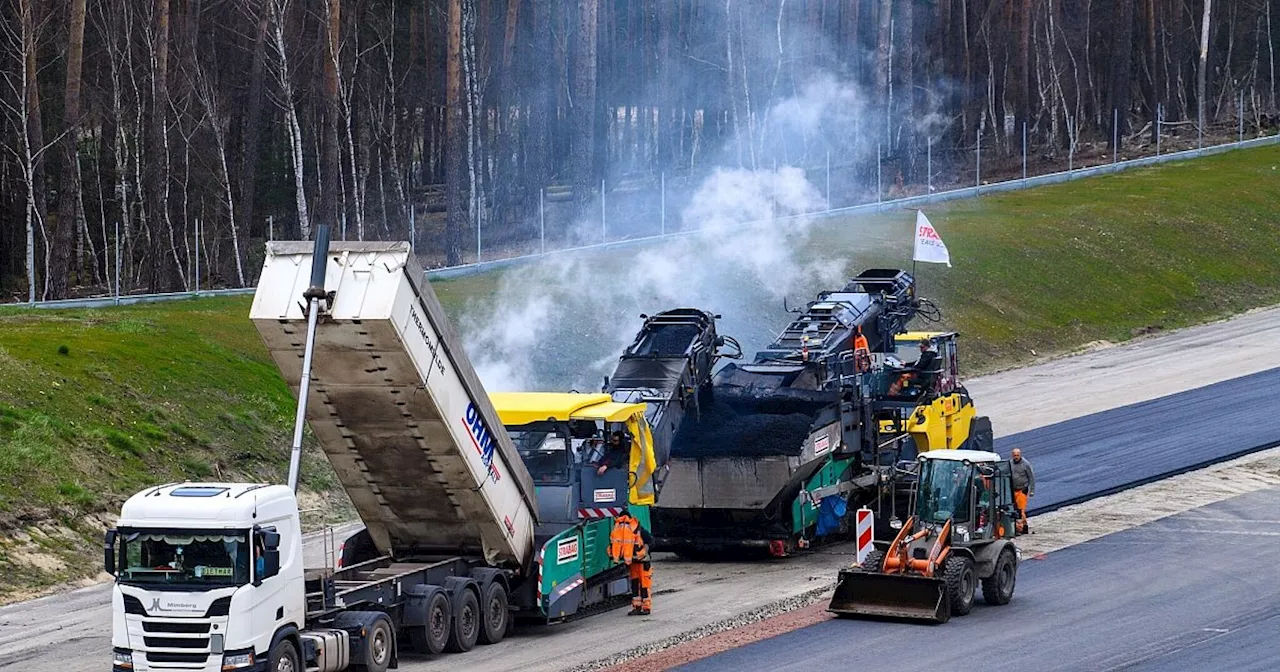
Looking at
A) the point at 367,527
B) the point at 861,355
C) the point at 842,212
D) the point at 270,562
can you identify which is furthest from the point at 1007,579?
the point at 842,212

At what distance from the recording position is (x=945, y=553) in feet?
66.1

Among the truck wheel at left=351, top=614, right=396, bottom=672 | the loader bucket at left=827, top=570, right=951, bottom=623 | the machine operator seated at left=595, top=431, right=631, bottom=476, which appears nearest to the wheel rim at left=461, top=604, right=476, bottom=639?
the truck wheel at left=351, top=614, right=396, bottom=672

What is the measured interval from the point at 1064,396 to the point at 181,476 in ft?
66.5

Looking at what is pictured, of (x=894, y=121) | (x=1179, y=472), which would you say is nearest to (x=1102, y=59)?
(x=894, y=121)

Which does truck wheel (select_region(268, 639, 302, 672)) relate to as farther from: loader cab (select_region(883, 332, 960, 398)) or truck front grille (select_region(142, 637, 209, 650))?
loader cab (select_region(883, 332, 960, 398))

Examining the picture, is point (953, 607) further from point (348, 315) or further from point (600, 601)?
point (348, 315)

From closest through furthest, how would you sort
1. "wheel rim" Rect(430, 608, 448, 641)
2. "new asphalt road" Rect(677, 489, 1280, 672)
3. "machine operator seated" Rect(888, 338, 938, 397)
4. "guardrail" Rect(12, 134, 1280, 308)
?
"new asphalt road" Rect(677, 489, 1280, 672)
"wheel rim" Rect(430, 608, 448, 641)
"machine operator seated" Rect(888, 338, 938, 397)
"guardrail" Rect(12, 134, 1280, 308)

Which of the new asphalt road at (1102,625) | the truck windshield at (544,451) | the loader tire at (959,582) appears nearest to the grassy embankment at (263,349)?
the truck windshield at (544,451)

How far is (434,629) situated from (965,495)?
6697mm

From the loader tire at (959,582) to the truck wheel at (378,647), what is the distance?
659 centimetres

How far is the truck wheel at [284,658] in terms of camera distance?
15875mm

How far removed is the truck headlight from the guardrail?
23946 millimetres

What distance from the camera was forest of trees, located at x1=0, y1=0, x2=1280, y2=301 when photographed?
51.6 m

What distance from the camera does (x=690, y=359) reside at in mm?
23938
